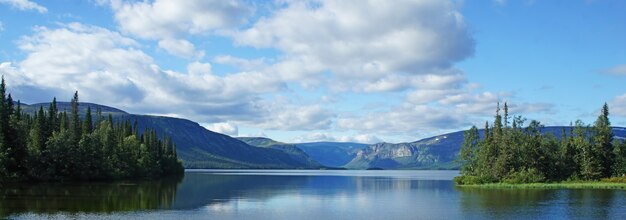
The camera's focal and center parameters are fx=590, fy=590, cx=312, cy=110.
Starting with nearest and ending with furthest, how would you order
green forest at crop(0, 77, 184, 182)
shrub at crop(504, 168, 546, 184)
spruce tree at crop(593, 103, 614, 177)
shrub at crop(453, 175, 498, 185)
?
green forest at crop(0, 77, 184, 182) → shrub at crop(504, 168, 546, 184) → shrub at crop(453, 175, 498, 185) → spruce tree at crop(593, 103, 614, 177)

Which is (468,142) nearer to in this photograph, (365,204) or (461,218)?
(365,204)

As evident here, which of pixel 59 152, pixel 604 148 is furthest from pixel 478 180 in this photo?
pixel 59 152

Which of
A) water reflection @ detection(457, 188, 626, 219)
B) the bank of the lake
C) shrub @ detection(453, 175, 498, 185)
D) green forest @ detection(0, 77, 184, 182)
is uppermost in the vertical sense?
green forest @ detection(0, 77, 184, 182)

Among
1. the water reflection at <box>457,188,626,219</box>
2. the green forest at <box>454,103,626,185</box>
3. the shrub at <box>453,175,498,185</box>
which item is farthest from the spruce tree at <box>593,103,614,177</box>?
the water reflection at <box>457,188,626,219</box>

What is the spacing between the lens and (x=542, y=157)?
138750 millimetres

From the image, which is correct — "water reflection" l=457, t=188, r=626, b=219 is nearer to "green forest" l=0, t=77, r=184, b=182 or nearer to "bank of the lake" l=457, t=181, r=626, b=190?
"bank of the lake" l=457, t=181, r=626, b=190

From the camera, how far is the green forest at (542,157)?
452 ft

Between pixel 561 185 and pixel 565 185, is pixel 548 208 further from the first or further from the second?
pixel 565 185

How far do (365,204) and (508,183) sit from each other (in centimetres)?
6528

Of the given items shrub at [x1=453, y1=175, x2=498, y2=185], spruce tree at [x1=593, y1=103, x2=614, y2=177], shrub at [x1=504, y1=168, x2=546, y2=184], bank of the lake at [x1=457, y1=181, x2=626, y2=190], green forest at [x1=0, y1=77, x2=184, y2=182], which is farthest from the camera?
spruce tree at [x1=593, y1=103, x2=614, y2=177]

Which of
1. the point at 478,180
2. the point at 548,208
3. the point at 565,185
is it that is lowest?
the point at 548,208

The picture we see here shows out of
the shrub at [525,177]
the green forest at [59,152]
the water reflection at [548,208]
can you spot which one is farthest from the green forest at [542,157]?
the green forest at [59,152]

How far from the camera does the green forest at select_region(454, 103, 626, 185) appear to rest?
137625mm

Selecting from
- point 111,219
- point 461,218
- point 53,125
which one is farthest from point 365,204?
point 53,125
